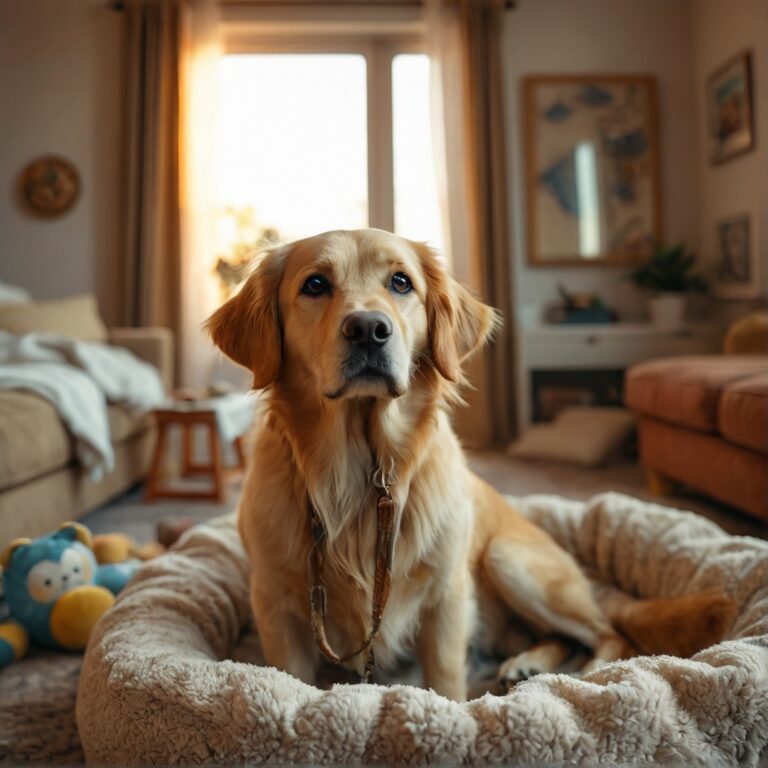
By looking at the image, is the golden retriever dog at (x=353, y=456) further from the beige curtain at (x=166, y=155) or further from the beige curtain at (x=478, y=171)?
A: the beige curtain at (x=166, y=155)

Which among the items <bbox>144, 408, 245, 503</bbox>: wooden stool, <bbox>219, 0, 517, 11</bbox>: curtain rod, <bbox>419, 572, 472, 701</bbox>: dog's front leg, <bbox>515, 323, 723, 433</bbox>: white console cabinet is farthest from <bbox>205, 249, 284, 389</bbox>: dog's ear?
<bbox>219, 0, 517, 11</bbox>: curtain rod

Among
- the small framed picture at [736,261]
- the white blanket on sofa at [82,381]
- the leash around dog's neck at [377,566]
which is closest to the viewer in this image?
the leash around dog's neck at [377,566]

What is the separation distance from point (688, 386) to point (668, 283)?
235 centimetres

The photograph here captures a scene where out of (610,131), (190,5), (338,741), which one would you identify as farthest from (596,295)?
(338,741)

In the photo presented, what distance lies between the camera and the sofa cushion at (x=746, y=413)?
2.37 meters

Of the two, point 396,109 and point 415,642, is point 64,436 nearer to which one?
point 415,642

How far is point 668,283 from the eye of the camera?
504 cm

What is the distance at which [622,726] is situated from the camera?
3.34 feet

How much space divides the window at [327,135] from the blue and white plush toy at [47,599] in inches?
153

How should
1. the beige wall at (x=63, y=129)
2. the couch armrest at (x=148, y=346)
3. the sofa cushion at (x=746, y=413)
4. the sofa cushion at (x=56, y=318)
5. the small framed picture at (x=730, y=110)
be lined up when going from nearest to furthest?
the sofa cushion at (x=746, y=413) < the sofa cushion at (x=56, y=318) < the couch armrest at (x=148, y=346) < the small framed picture at (x=730, y=110) < the beige wall at (x=63, y=129)

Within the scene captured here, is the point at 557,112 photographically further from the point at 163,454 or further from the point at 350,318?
the point at 350,318

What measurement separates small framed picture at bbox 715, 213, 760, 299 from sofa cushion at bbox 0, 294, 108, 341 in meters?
4.02

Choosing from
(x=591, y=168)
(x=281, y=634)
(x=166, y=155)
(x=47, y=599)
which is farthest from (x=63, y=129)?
(x=281, y=634)

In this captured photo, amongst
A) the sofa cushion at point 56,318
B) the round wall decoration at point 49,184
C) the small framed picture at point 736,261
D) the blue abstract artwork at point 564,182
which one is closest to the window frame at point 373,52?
the blue abstract artwork at point 564,182
